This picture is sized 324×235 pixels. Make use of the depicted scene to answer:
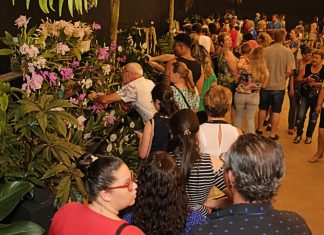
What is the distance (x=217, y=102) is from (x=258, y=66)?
2.33 meters

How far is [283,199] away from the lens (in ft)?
16.2

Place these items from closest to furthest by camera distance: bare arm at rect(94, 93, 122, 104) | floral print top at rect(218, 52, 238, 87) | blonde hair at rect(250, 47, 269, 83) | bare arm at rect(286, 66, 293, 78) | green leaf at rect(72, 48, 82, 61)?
green leaf at rect(72, 48, 82, 61) < bare arm at rect(94, 93, 122, 104) < blonde hair at rect(250, 47, 269, 83) < floral print top at rect(218, 52, 238, 87) < bare arm at rect(286, 66, 293, 78)

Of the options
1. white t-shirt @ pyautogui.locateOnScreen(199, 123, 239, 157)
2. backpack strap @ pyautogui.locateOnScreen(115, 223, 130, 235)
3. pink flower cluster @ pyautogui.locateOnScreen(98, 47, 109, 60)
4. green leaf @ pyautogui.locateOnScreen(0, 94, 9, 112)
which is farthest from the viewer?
pink flower cluster @ pyautogui.locateOnScreen(98, 47, 109, 60)

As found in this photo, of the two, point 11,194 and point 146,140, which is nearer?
point 11,194

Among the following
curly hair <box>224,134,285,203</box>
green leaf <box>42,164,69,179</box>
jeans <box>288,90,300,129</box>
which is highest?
curly hair <box>224,134,285,203</box>

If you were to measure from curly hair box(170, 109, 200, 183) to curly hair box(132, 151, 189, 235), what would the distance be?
364 millimetres

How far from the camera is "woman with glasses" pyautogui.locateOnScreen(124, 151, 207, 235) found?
7.53 ft

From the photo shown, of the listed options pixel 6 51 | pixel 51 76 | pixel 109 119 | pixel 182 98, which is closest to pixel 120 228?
pixel 51 76

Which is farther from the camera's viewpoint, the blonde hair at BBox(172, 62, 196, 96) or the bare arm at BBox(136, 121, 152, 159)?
the blonde hair at BBox(172, 62, 196, 96)

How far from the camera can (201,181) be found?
108 inches

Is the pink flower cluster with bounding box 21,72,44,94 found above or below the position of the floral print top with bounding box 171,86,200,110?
above

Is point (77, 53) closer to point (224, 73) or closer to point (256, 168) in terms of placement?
point (224, 73)

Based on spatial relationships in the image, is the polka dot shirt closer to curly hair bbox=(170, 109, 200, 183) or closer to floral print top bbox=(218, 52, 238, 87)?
curly hair bbox=(170, 109, 200, 183)

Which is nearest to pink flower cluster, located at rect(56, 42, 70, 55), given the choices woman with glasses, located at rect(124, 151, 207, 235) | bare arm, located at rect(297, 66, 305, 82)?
woman with glasses, located at rect(124, 151, 207, 235)
